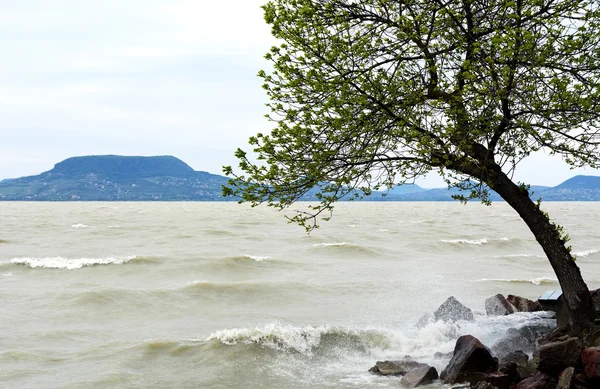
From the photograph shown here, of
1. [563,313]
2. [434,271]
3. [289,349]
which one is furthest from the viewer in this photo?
[434,271]

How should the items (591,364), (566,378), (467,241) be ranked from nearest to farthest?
(591,364), (566,378), (467,241)

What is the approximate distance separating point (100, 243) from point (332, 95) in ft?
145

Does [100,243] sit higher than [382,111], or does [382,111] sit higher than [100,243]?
[382,111]

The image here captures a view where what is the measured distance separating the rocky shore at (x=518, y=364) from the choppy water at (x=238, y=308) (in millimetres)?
630

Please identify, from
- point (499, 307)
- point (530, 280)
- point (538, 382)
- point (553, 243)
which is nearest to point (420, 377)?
point (538, 382)

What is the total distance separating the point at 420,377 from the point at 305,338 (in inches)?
211

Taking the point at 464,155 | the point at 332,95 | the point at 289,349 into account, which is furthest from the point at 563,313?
the point at 332,95

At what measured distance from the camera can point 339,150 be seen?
42.4ft

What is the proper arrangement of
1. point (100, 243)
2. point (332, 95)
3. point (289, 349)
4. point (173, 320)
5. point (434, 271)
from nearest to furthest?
point (332, 95) < point (289, 349) < point (173, 320) < point (434, 271) < point (100, 243)

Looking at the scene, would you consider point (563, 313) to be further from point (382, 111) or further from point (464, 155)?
point (382, 111)

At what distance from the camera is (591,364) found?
1046cm

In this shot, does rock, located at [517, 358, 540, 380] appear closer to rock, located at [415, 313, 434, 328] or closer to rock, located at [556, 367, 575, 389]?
rock, located at [556, 367, 575, 389]

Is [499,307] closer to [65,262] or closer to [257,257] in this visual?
[257,257]

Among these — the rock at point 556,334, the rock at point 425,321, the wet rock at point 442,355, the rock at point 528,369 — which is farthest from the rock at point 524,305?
the rock at point 528,369
